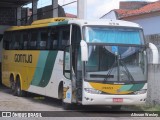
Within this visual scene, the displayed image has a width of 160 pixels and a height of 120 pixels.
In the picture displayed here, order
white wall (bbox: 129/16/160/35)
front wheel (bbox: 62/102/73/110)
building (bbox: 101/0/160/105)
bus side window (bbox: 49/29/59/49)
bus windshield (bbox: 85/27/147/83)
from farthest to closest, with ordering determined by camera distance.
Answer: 1. white wall (bbox: 129/16/160/35)
2. bus side window (bbox: 49/29/59/49)
3. building (bbox: 101/0/160/105)
4. front wheel (bbox: 62/102/73/110)
5. bus windshield (bbox: 85/27/147/83)

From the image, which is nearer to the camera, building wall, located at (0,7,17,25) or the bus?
the bus

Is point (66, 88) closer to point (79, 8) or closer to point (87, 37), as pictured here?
point (87, 37)

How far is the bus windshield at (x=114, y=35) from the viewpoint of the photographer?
1505 centimetres

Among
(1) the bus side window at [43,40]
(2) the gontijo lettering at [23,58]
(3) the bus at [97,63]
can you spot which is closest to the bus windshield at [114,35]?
(3) the bus at [97,63]

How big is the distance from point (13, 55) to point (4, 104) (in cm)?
552

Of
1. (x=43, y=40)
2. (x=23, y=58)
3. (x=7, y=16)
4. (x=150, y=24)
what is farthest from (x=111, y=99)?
(x=150, y=24)

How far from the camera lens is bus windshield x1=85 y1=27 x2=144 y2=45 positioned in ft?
49.4

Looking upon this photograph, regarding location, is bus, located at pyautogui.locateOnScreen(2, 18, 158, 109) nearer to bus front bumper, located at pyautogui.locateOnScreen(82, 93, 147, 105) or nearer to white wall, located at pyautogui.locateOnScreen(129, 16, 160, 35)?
bus front bumper, located at pyautogui.locateOnScreen(82, 93, 147, 105)

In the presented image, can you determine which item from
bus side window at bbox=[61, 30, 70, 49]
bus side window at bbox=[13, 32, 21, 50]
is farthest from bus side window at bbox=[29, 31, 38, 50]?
bus side window at bbox=[61, 30, 70, 49]

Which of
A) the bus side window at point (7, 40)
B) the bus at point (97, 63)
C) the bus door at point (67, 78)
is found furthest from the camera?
the bus side window at point (7, 40)

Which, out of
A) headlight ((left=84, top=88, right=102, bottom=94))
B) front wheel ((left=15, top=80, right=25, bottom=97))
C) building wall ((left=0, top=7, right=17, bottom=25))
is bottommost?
front wheel ((left=15, top=80, right=25, bottom=97))

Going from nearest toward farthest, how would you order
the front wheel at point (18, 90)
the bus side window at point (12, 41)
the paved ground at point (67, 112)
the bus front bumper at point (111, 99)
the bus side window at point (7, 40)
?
1. the paved ground at point (67, 112)
2. the bus front bumper at point (111, 99)
3. the front wheel at point (18, 90)
4. the bus side window at point (12, 41)
5. the bus side window at point (7, 40)

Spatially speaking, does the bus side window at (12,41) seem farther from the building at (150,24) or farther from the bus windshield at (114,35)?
the bus windshield at (114,35)

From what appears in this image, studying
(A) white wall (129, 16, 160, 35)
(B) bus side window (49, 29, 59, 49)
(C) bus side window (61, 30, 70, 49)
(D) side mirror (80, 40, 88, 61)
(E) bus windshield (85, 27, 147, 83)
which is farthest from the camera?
(A) white wall (129, 16, 160, 35)
